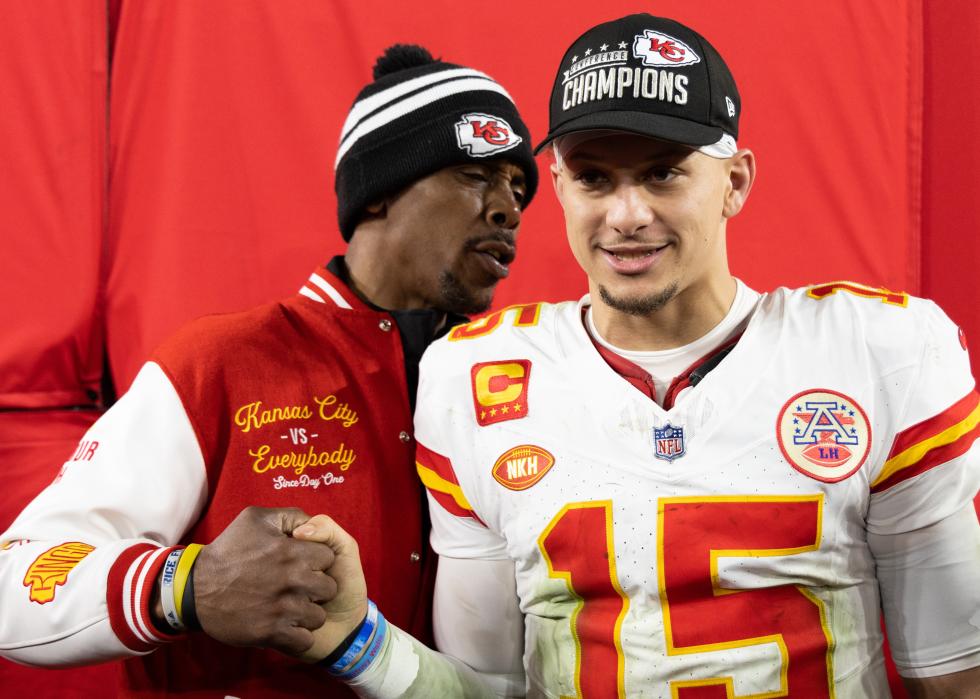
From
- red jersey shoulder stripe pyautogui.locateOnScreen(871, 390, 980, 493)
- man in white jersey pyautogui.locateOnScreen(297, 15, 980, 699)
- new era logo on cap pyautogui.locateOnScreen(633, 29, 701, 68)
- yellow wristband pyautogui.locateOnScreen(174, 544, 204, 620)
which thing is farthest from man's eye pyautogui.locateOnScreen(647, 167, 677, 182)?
yellow wristband pyautogui.locateOnScreen(174, 544, 204, 620)

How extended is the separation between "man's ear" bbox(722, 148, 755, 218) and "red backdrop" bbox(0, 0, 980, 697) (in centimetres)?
82

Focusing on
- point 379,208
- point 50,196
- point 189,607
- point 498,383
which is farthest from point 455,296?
point 50,196

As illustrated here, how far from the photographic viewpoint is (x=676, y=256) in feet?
3.64

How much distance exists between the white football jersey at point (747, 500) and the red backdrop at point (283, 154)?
34.9 inches

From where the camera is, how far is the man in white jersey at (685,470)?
3.43 ft

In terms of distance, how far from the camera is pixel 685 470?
107 centimetres

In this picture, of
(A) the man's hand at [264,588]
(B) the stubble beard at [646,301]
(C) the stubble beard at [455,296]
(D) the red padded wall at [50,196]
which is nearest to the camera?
(A) the man's hand at [264,588]

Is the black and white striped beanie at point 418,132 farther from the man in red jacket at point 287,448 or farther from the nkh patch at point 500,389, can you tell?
the nkh patch at point 500,389

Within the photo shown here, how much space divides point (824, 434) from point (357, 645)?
57cm

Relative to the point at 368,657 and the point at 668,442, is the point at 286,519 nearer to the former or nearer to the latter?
the point at 368,657

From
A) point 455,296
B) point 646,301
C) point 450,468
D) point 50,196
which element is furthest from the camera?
point 50,196

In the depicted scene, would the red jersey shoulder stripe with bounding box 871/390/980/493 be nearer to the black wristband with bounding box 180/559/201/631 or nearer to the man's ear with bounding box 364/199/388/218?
the black wristband with bounding box 180/559/201/631

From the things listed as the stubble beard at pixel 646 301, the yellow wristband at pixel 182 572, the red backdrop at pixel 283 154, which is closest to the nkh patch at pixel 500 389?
the stubble beard at pixel 646 301

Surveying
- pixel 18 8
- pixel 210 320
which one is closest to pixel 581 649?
pixel 210 320
